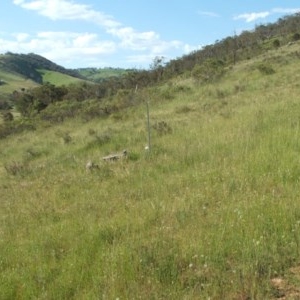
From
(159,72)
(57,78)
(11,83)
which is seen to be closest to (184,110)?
(159,72)

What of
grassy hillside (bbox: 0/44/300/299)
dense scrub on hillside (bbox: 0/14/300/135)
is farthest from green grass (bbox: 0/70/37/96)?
grassy hillside (bbox: 0/44/300/299)

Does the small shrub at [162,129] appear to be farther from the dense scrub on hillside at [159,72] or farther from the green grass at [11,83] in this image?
the green grass at [11,83]

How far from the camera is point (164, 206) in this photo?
5812 millimetres

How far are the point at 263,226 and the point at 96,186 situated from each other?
161 inches

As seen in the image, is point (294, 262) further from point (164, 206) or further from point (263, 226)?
point (164, 206)

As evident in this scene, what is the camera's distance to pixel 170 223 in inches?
207

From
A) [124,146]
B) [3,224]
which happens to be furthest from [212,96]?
[3,224]

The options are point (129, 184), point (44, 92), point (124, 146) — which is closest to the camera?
point (129, 184)

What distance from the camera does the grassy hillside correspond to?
399 cm

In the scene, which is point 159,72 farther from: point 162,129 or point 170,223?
point 170,223

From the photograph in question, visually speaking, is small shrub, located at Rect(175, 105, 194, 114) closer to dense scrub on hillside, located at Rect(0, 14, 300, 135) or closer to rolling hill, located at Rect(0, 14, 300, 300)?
rolling hill, located at Rect(0, 14, 300, 300)

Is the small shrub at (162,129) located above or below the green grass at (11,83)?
below

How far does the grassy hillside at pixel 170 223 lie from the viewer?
3.99m

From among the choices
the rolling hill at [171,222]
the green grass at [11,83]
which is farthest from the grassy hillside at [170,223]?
the green grass at [11,83]
